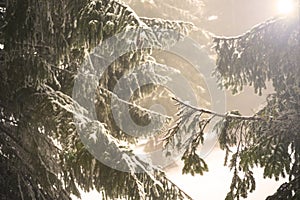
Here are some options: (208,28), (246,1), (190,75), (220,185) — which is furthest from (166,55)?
(246,1)

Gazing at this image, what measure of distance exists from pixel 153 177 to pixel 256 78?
1.25 m

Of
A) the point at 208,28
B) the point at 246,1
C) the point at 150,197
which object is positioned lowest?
the point at 150,197

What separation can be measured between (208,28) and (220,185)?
976 cm

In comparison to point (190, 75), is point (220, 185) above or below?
below

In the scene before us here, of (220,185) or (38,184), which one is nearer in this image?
(38,184)

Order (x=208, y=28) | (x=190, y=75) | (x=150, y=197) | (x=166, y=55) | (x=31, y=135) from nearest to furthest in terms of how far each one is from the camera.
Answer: (x=150, y=197) < (x=31, y=135) < (x=166, y=55) < (x=190, y=75) < (x=208, y=28)

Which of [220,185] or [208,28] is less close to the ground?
[208,28]

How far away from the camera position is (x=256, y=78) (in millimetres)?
3711

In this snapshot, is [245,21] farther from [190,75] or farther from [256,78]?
[256,78]

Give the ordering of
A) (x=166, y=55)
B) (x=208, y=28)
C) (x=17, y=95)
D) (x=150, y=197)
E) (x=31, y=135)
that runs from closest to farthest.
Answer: (x=150, y=197), (x=17, y=95), (x=31, y=135), (x=166, y=55), (x=208, y=28)

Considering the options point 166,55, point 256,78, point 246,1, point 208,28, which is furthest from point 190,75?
point 256,78

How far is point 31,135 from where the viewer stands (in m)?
3.92

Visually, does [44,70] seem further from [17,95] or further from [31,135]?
[31,135]

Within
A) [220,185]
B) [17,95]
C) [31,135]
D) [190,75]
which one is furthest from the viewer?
[190,75]
